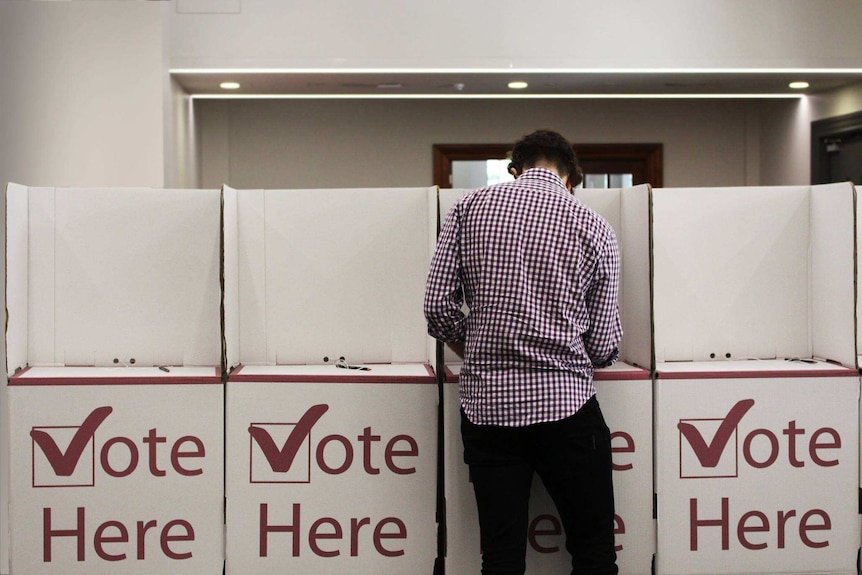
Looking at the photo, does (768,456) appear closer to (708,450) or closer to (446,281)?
(708,450)

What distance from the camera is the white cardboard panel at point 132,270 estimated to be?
8.34 feet

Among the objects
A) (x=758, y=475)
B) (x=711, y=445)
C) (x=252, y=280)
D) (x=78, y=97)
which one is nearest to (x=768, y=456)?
(x=758, y=475)

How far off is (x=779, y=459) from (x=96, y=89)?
10.2 feet

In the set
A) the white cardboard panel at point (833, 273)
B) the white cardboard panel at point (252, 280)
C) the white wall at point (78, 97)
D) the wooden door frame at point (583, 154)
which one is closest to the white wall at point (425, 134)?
the wooden door frame at point (583, 154)

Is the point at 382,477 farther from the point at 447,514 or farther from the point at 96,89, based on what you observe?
the point at 96,89

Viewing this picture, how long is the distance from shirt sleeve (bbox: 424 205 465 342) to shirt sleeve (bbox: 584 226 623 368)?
0.33 metres

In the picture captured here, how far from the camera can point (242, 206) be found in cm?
259

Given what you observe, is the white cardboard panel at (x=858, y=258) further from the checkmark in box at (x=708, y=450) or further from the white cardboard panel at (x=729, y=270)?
the checkmark in box at (x=708, y=450)

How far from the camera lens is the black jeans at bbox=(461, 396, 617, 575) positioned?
80.1 inches

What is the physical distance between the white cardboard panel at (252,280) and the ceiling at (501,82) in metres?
1.91

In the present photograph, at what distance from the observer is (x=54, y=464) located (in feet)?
7.84

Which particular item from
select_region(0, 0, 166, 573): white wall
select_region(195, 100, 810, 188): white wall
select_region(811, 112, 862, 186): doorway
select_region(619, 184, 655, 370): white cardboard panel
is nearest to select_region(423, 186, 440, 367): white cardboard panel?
select_region(619, 184, 655, 370): white cardboard panel

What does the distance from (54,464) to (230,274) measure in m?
0.72

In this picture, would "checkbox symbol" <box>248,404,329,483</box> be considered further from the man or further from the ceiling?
the ceiling
